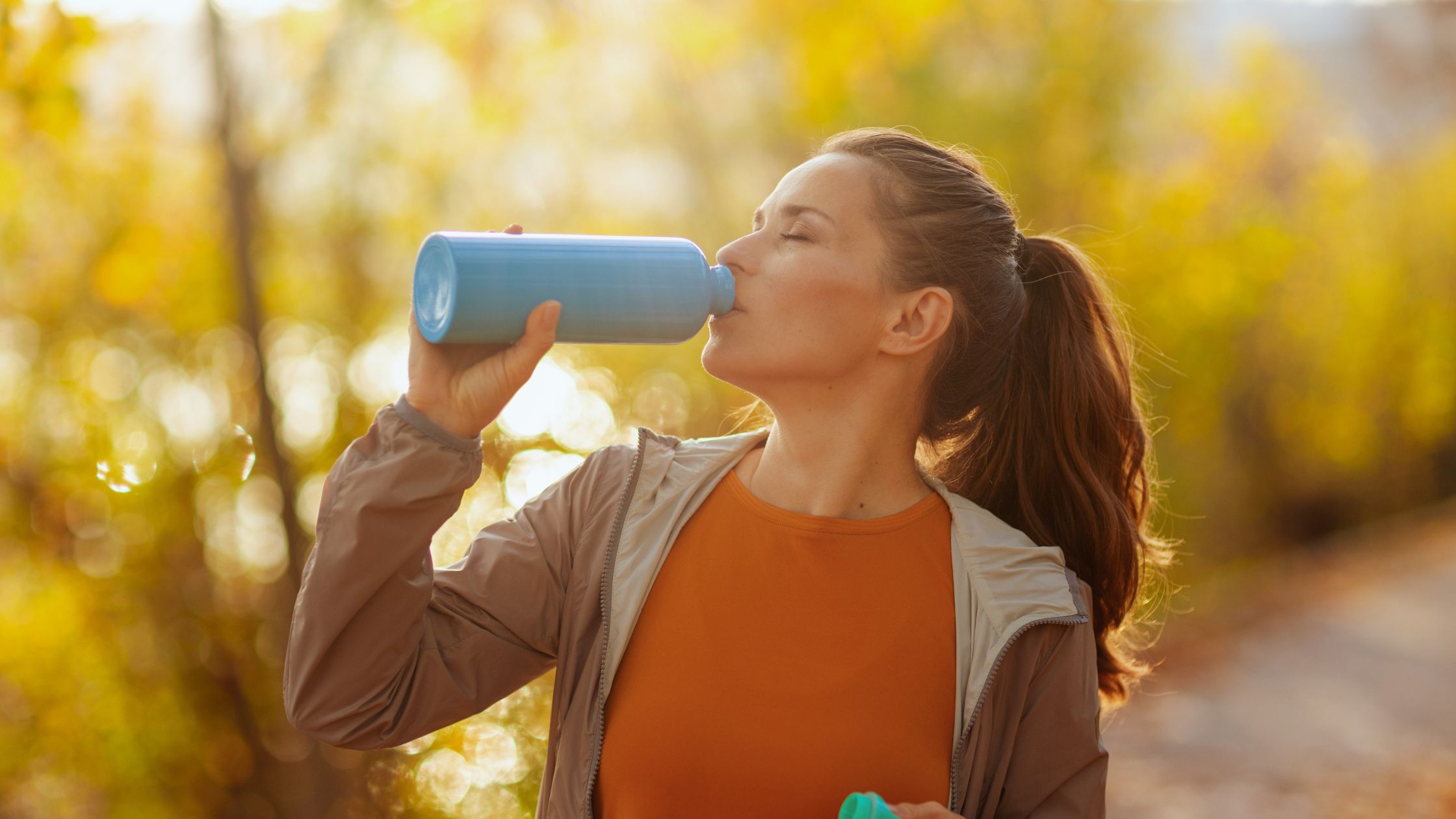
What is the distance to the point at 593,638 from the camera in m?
1.85

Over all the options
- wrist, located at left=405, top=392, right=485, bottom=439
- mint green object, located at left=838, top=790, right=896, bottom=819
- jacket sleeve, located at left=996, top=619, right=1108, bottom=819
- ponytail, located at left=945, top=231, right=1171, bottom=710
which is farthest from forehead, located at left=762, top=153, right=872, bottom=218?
mint green object, located at left=838, top=790, right=896, bottom=819

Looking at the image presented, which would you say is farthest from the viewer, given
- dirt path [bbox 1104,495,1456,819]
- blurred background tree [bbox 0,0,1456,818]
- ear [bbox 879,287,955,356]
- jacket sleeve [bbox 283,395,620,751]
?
dirt path [bbox 1104,495,1456,819]

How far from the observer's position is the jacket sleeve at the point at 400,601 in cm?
157

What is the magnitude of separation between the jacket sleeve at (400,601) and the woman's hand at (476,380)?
0.03 m

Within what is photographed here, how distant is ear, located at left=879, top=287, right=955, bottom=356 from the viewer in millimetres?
1974

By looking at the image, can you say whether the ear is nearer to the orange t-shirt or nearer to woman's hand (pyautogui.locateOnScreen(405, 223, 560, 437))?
the orange t-shirt

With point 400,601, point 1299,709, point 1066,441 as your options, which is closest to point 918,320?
→ point 1066,441

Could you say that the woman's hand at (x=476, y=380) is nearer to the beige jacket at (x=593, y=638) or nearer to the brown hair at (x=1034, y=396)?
the beige jacket at (x=593, y=638)

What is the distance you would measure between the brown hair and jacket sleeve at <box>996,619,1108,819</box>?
1.07 ft

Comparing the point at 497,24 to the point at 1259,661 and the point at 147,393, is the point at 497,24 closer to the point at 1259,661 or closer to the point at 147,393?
the point at 147,393

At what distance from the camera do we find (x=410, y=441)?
5.23ft

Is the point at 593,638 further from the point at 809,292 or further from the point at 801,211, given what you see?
the point at 801,211

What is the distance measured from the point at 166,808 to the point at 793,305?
3.60 metres

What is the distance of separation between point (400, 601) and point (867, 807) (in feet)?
2.25
